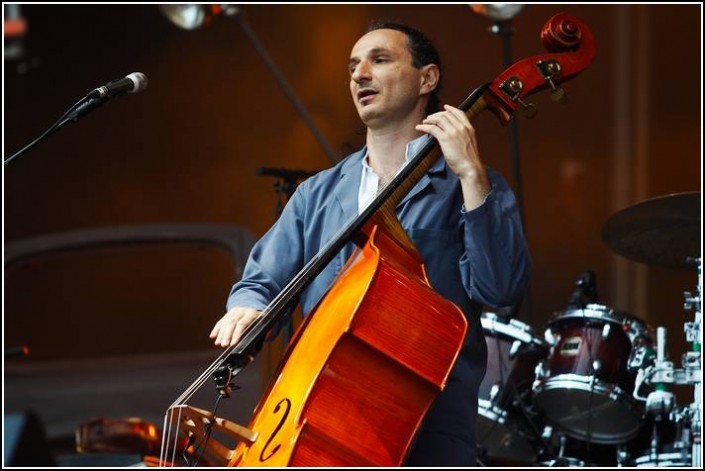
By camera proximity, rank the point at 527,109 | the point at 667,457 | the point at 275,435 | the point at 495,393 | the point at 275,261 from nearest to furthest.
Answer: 1. the point at 275,435
2. the point at 527,109
3. the point at 275,261
4. the point at 667,457
5. the point at 495,393

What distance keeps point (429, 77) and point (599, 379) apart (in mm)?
1911

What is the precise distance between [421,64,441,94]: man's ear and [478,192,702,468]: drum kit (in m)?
1.55

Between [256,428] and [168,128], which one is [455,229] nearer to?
[256,428]

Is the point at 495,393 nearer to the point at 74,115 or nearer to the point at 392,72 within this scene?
the point at 392,72

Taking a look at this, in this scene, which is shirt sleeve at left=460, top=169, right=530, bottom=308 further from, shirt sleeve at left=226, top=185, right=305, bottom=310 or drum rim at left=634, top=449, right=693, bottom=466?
drum rim at left=634, top=449, right=693, bottom=466

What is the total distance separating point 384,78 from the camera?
2.75 m

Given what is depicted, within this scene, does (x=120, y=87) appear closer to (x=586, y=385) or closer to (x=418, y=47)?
(x=418, y=47)

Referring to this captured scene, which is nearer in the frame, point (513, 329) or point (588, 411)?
point (588, 411)

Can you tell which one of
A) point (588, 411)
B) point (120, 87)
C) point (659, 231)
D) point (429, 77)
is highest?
point (659, 231)

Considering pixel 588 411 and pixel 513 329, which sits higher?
pixel 513 329

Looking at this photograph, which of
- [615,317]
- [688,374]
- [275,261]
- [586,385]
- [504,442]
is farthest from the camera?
[504,442]

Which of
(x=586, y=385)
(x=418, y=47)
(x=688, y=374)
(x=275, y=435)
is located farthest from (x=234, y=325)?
(x=586, y=385)

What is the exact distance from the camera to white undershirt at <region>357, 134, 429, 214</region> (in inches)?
105

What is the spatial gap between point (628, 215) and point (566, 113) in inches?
84.9
